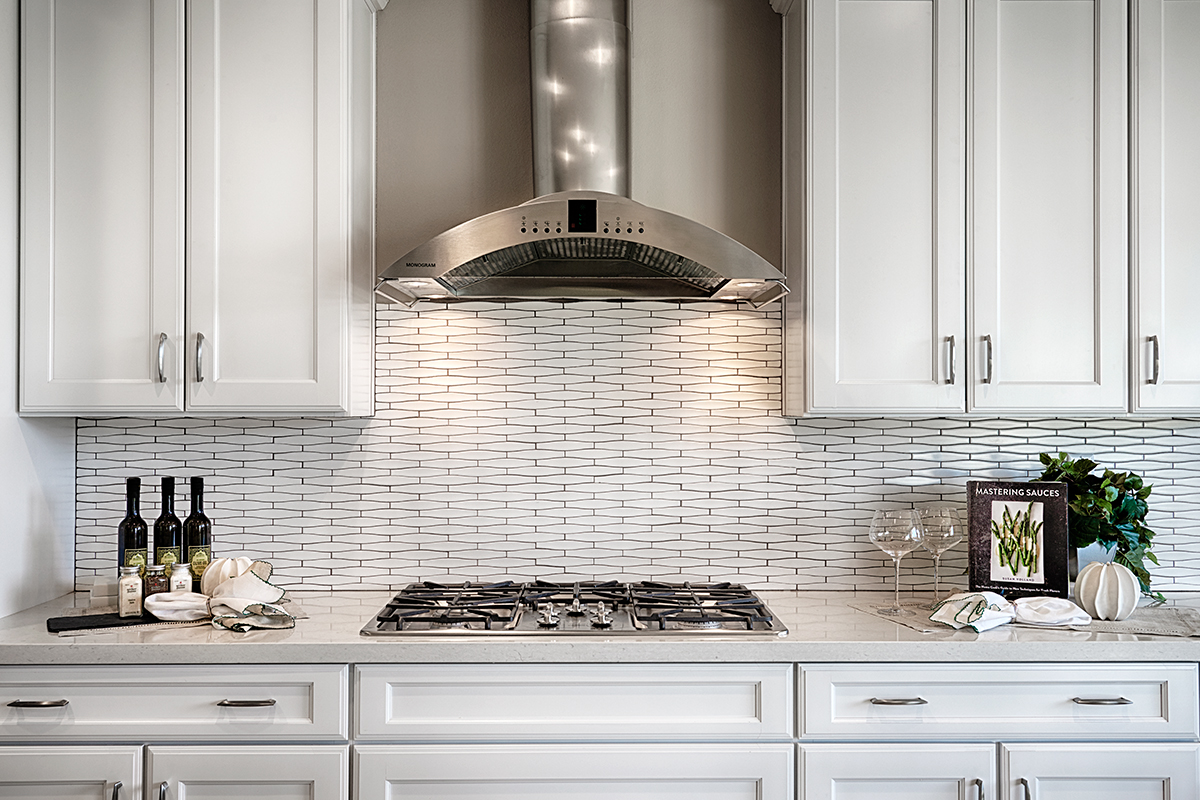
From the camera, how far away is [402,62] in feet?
8.33

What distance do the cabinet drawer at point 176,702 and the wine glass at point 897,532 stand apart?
4.24ft

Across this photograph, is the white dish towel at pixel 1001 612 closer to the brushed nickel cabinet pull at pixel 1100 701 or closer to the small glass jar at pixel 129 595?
the brushed nickel cabinet pull at pixel 1100 701

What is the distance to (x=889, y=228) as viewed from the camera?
7.36 feet

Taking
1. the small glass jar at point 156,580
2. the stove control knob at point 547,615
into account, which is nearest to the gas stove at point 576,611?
the stove control knob at point 547,615

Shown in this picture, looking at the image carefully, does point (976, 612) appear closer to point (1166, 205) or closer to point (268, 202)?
point (1166, 205)

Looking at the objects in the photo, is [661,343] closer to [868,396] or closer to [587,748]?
[868,396]

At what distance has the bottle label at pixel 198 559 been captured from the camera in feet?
7.49

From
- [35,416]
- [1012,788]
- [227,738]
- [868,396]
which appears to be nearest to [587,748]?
[227,738]

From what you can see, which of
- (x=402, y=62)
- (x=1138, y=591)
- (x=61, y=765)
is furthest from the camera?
(x=402, y=62)

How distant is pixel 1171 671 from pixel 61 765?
7.88 feet

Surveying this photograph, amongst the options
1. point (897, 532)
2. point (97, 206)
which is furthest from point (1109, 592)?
point (97, 206)

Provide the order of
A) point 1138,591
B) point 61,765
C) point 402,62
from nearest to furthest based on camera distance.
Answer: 1. point 61,765
2. point 1138,591
3. point 402,62

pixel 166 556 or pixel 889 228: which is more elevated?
pixel 889 228

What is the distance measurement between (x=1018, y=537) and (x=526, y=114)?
5.66 ft
